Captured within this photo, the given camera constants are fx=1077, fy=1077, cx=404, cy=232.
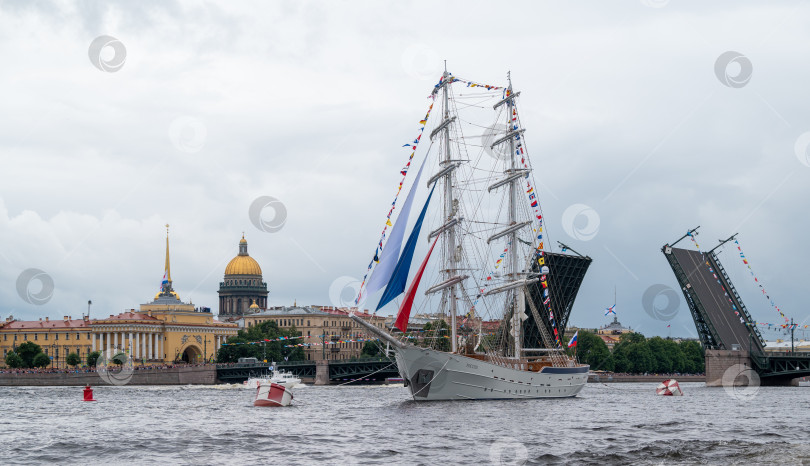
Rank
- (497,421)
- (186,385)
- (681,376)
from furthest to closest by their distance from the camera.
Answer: (681,376) < (186,385) < (497,421)

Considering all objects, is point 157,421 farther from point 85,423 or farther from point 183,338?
point 183,338

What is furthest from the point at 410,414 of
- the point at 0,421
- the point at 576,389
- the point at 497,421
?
the point at 576,389

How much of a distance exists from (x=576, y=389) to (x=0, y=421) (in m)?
29.5

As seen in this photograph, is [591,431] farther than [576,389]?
No

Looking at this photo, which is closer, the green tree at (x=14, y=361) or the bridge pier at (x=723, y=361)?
the bridge pier at (x=723, y=361)

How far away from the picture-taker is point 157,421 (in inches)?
1517

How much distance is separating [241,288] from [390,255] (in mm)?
114841

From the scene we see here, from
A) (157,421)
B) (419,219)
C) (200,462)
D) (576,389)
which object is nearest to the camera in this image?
(200,462)

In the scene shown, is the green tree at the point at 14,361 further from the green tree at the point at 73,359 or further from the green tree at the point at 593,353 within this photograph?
the green tree at the point at 593,353

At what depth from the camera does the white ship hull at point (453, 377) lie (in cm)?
4453

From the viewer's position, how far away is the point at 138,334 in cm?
10981

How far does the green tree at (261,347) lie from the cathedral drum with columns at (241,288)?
32737mm

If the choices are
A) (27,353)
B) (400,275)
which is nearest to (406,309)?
(400,275)

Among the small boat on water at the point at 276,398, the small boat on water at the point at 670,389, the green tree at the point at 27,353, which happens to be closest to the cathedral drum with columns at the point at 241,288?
the green tree at the point at 27,353
